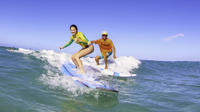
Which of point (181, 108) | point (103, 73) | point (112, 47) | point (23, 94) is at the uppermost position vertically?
point (112, 47)

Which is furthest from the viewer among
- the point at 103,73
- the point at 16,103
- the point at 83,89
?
the point at 103,73

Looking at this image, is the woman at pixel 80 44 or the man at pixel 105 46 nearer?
the woman at pixel 80 44

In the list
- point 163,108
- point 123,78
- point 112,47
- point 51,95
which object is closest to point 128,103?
point 163,108

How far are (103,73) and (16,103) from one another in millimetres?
5598

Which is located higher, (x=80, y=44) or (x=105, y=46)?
(x=105, y=46)

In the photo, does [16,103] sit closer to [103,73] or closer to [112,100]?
[112,100]

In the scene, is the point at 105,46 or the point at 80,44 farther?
the point at 105,46

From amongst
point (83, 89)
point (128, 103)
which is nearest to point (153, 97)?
point (128, 103)

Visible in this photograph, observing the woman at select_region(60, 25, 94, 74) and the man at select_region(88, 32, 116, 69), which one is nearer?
the woman at select_region(60, 25, 94, 74)

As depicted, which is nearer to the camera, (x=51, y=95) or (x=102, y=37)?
(x=51, y=95)

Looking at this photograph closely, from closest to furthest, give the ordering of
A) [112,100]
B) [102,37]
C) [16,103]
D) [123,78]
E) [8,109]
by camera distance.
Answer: [8,109], [16,103], [112,100], [123,78], [102,37]

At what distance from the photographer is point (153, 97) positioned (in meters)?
4.83

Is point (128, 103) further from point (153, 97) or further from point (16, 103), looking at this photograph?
point (16, 103)

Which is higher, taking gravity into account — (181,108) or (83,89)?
(83,89)
